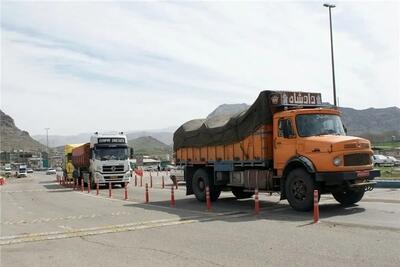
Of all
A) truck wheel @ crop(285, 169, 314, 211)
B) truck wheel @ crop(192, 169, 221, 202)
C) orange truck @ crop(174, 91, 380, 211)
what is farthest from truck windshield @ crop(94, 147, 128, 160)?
truck wheel @ crop(285, 169, 314, 211)

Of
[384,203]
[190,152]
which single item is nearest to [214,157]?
[190,152]

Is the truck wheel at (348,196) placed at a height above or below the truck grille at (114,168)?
below

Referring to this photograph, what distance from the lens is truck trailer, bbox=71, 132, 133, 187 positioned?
1308 inches

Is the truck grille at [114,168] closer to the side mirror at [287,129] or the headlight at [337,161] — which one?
the side mirror at [287,129]

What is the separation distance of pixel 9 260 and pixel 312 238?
579 cm

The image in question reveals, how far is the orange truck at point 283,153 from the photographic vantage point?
14.7 meters

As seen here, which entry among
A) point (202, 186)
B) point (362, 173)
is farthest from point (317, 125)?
point (202, 186)

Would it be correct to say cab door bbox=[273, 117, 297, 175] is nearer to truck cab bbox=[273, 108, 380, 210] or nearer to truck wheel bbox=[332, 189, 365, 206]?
truck cab bbox=[273, 108, 380, 210]

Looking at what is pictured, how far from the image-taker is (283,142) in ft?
52.5

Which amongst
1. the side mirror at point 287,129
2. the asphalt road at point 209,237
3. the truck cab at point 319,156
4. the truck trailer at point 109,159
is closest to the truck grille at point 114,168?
the truck trailer at point 109,159

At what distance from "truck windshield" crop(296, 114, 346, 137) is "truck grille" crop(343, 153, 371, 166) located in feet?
3.81

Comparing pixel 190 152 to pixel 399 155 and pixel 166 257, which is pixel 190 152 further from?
pixel 399 155

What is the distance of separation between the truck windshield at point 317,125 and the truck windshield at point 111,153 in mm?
20073

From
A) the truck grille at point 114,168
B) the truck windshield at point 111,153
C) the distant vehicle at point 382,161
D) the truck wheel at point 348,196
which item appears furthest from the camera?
the distant vehicle at point 382,161
